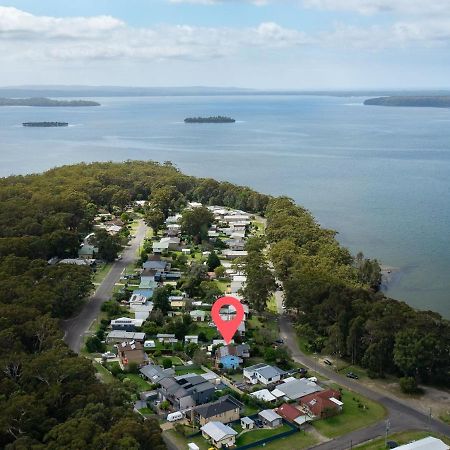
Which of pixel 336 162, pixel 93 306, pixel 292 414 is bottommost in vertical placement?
pixel 93 306

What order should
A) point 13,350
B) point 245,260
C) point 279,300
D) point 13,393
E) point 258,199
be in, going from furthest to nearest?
point 258,199
point 245,260
point 279,300
point 13,350
point 13,393

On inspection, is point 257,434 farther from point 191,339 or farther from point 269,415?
point 191,339

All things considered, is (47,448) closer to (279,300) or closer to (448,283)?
(279,300)

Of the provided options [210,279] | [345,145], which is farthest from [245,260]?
[345,145]

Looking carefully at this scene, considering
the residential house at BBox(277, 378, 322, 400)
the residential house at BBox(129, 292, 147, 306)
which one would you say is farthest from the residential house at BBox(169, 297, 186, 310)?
the residential house at BBox(277, 378, 322, 400)

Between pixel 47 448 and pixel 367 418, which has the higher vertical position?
pixel 47 448

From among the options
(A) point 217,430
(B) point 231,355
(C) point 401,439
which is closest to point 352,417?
(C) point 401,439

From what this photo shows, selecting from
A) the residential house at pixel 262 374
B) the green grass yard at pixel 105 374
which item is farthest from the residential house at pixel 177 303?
the residential house at pixel 262 374
